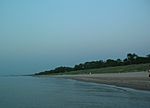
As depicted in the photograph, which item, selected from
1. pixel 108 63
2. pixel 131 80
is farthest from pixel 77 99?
pixel 108 63

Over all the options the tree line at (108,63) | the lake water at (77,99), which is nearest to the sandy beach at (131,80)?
the lake water at (77,99)

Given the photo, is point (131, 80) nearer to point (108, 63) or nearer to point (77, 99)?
point (77, 99)

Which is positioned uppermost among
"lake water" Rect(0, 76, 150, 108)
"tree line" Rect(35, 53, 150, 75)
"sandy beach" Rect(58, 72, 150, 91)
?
"tree line" Rect(35, 53, 150, 75)

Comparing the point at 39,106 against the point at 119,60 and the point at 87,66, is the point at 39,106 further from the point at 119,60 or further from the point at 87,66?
the point at 87,66

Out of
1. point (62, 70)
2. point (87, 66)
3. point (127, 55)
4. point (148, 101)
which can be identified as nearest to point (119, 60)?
point (127, 55)

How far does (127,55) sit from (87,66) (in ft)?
94.8

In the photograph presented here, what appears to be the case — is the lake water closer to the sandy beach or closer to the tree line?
the sandy beach

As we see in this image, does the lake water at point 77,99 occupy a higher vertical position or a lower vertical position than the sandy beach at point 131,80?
lower

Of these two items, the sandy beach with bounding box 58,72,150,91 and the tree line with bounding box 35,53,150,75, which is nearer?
the sandy beach with bounding box 58,72,150,91

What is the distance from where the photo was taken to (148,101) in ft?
86.6

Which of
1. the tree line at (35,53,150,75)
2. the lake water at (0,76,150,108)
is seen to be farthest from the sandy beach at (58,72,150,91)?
the tree line at (35,53,150,75)

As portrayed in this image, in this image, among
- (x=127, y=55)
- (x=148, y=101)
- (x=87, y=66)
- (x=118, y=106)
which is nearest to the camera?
(x=118, y=106)

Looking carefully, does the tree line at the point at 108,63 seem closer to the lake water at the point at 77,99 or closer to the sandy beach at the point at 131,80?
the sandy beach at the point at 131,80

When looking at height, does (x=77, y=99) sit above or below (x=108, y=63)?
below
